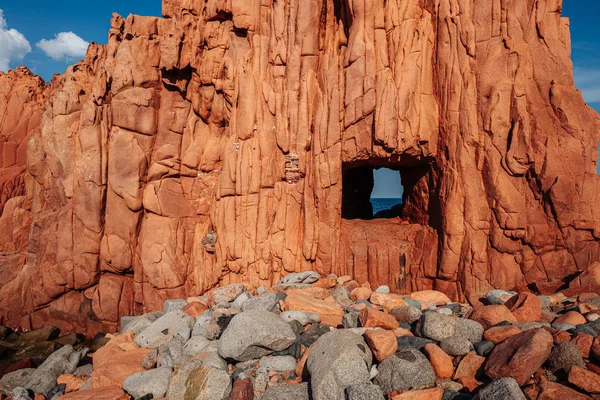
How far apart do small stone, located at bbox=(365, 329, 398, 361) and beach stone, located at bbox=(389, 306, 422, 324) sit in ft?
4.21

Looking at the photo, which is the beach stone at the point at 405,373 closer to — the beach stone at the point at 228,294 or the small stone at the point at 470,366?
the small stone at the point at 470,366

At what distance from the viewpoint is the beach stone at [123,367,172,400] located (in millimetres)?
6883

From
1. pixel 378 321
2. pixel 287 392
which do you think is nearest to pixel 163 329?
pixel 287 392

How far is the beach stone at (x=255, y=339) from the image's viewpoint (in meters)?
6.95

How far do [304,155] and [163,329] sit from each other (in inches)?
218

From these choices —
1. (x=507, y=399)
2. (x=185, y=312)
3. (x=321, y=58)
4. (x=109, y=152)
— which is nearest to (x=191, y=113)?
(x=109, y=152)

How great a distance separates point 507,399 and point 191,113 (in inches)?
446

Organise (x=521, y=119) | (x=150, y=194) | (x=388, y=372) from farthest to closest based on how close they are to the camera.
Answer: (x=150, y=194)
(x=521, y=119)
(x=388, y=372)

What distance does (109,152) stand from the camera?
1286cm

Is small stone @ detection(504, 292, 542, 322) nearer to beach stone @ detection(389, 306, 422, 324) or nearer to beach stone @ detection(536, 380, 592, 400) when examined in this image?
beach stone @ detection(389, 306, 422, 324)

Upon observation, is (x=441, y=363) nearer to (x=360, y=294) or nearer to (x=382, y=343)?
(x=382, y=343)

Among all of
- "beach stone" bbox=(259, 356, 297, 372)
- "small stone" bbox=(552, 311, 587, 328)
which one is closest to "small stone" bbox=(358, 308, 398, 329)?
"beach stone" bbox=(259, 356, 297, 372)

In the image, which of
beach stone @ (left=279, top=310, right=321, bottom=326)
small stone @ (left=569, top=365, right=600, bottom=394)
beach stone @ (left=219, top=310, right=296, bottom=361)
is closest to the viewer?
small stone @ (left=569, top=365, right=600, bottom=394)

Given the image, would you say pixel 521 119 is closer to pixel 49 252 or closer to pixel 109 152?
pixel 109 152
